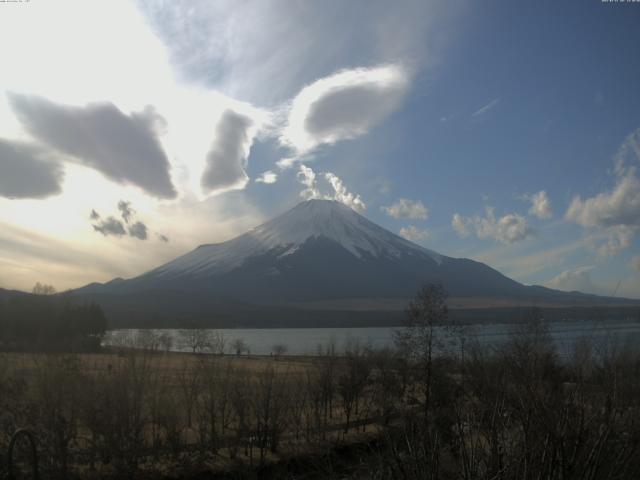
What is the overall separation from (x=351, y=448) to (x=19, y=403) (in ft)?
44.7

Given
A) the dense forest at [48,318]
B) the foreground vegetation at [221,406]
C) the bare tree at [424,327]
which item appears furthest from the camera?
the dense forest at [48,318]

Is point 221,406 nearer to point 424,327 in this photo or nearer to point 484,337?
point 424,327

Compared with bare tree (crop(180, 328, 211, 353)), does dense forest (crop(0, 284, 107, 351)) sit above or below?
above

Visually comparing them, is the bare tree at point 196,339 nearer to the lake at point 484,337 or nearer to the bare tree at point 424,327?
the lake at point 484,337

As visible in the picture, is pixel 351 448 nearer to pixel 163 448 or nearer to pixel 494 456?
pixel 163 448

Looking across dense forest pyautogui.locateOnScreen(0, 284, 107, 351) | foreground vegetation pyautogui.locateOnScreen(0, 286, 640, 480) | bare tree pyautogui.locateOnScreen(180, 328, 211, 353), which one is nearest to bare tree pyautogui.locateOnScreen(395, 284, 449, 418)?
foreground vegetation pyautogui.locateOnScreen(0, 286, 640, 480)

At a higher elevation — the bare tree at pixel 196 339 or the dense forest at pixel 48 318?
the dense forest at pixel 48 318

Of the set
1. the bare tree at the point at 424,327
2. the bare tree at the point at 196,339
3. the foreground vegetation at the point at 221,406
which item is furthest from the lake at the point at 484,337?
the bare tree at the point at 424,327

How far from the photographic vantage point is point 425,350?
26891mm

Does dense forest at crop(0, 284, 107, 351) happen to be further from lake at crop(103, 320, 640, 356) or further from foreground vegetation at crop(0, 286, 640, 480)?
foreground vegetation at crop(0, 286, 640, 480)

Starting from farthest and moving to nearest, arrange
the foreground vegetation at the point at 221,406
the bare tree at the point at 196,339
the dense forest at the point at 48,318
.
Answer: the bare tree at the point at 196,339 → the dense forest at the point at 48,318 → the foreground vegetation at the point at 221,406

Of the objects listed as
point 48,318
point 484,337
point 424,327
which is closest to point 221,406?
point 424,327

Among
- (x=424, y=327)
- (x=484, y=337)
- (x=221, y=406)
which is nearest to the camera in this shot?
(x=221, y=406)

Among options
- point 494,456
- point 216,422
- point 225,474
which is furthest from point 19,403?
point 494,456
